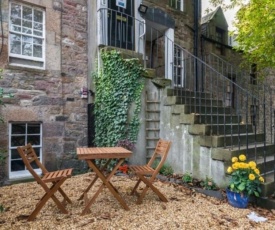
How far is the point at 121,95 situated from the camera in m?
5.41

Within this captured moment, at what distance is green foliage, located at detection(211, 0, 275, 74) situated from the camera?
22.0 feet

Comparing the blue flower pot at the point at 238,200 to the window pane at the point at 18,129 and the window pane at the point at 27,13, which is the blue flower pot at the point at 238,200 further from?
the window pane at the point at 27,13

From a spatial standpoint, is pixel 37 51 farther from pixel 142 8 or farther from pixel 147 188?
pixel 147 188

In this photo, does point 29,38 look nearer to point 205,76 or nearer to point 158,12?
point 158,12

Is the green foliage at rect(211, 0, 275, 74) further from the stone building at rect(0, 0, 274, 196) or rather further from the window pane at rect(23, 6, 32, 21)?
the window pane at rect(23, 6, 32, 21)

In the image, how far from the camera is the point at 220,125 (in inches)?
200

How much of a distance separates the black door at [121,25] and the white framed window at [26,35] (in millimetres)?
1564

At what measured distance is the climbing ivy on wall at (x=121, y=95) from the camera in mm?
5363

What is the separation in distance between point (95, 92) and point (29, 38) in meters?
1.88

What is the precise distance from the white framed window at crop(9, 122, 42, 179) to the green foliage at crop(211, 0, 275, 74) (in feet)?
21.1

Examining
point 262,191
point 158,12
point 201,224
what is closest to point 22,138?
point 201,224

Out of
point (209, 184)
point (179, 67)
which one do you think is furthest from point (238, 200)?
point (179, 67)

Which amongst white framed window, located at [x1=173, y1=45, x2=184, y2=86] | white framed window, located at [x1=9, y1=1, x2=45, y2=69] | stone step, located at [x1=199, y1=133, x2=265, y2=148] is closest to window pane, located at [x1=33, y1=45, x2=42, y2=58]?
white framed window, located at [x1=9, y1=1, x2=45, y2=69]

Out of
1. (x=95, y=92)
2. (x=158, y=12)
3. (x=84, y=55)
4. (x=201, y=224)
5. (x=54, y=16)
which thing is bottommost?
(x=201, y=224)
